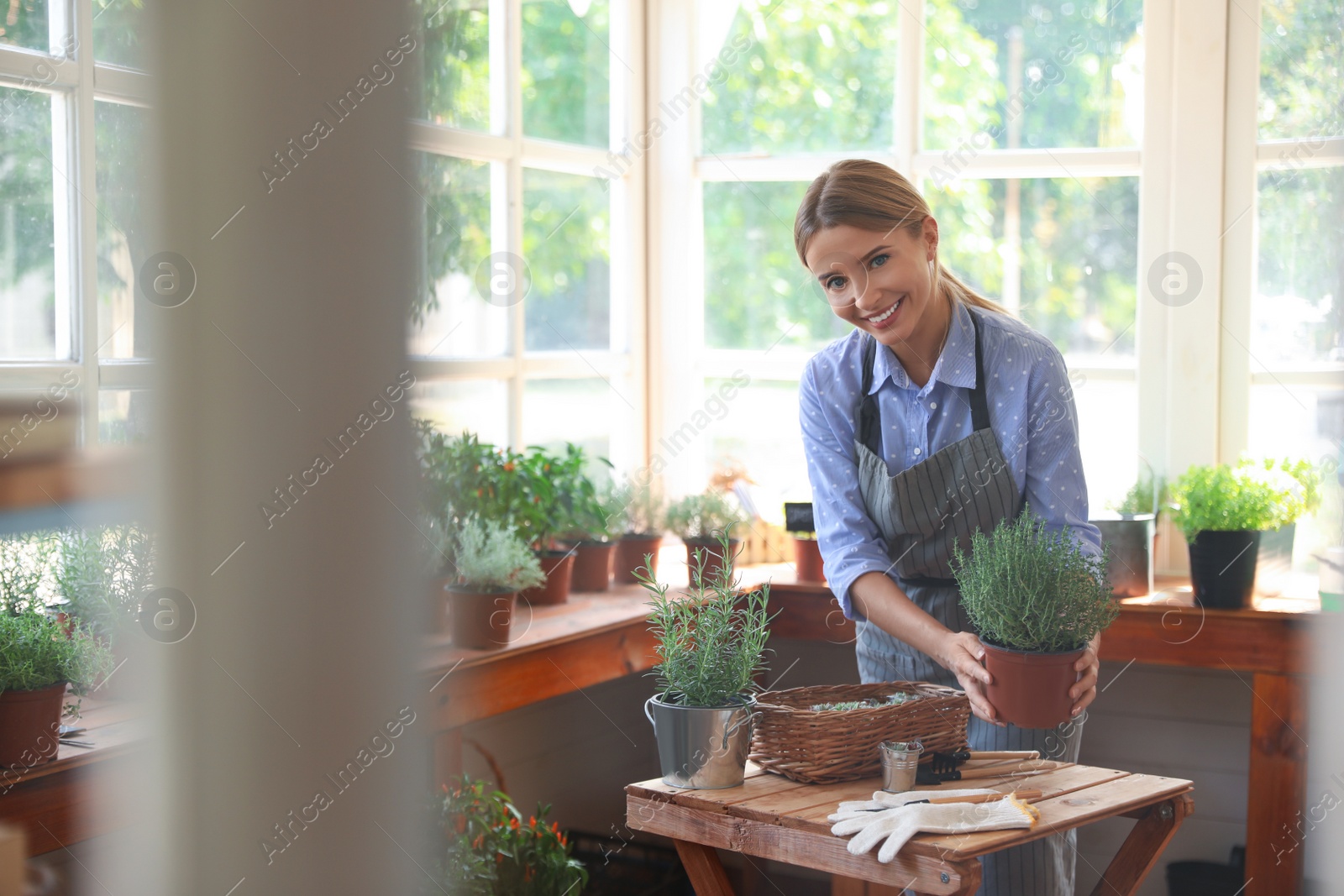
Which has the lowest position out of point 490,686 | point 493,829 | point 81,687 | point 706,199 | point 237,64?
point 493,829

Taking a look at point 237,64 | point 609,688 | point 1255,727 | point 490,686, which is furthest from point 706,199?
point 237,64

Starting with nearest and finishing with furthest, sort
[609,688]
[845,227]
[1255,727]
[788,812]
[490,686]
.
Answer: [788,812], [845,227], [490,686], [1255,727], [609,688]

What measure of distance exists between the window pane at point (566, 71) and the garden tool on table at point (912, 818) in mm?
2080

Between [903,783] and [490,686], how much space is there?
3.41 ft

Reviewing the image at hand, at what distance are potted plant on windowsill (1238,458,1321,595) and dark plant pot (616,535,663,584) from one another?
4.59 feet

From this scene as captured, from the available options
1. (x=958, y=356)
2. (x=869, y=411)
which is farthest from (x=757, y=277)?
(x=958, y=356)

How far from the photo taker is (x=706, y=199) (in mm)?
3346

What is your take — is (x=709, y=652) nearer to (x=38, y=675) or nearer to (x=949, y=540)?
(x=949, y=540)

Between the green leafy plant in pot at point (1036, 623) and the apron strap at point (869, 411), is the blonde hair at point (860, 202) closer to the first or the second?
the apron strap at point (869, 411)

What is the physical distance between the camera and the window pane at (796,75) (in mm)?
3137

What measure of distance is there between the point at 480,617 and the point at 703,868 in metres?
0.93

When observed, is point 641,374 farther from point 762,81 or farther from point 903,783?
point 903,783

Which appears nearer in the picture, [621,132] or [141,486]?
[141,486]

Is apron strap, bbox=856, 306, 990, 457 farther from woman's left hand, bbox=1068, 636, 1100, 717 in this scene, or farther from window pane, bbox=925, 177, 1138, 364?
window pane, bbox=925, 177, 1138, 364
